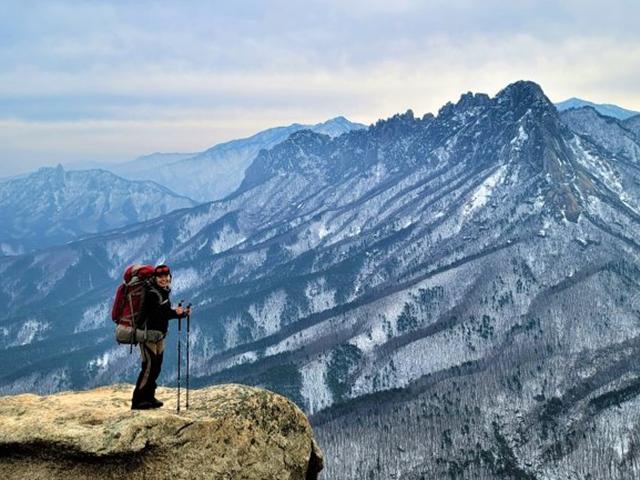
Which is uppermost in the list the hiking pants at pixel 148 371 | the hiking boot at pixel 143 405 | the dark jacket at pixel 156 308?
the dark jacket at pixel 156 308

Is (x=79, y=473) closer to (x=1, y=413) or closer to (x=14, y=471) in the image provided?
(x=14, y=471)

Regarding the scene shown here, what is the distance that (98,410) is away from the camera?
2308cm

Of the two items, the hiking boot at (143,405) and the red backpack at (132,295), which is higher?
the red backpack at (132,295)

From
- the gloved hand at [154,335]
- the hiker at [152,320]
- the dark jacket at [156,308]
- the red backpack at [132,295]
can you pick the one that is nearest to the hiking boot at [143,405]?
the hiker at [152,320]

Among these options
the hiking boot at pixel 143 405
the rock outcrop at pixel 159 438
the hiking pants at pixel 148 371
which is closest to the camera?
the rock outcrop at pixel 159 438

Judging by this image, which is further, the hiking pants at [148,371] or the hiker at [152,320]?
the hiking pants at [148,371]

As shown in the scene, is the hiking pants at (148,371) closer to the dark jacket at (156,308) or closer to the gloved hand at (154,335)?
the gloved hand at (154,335)

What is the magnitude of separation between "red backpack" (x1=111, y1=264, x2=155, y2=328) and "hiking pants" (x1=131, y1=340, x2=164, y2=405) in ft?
4.49

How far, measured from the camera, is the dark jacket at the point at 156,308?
22828 millimetres

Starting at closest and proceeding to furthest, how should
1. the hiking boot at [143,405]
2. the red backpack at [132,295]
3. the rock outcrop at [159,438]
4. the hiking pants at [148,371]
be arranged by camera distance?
the rock outcrop at [159,438] → the red backpack at [132,295] → the hiking boot at [143,405] → the hiking pants at [148,371]

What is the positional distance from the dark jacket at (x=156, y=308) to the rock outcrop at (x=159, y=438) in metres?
3.70

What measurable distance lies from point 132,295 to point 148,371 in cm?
346

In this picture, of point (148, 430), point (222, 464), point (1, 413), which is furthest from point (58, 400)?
point (222, 464)

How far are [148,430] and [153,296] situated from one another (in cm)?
549
